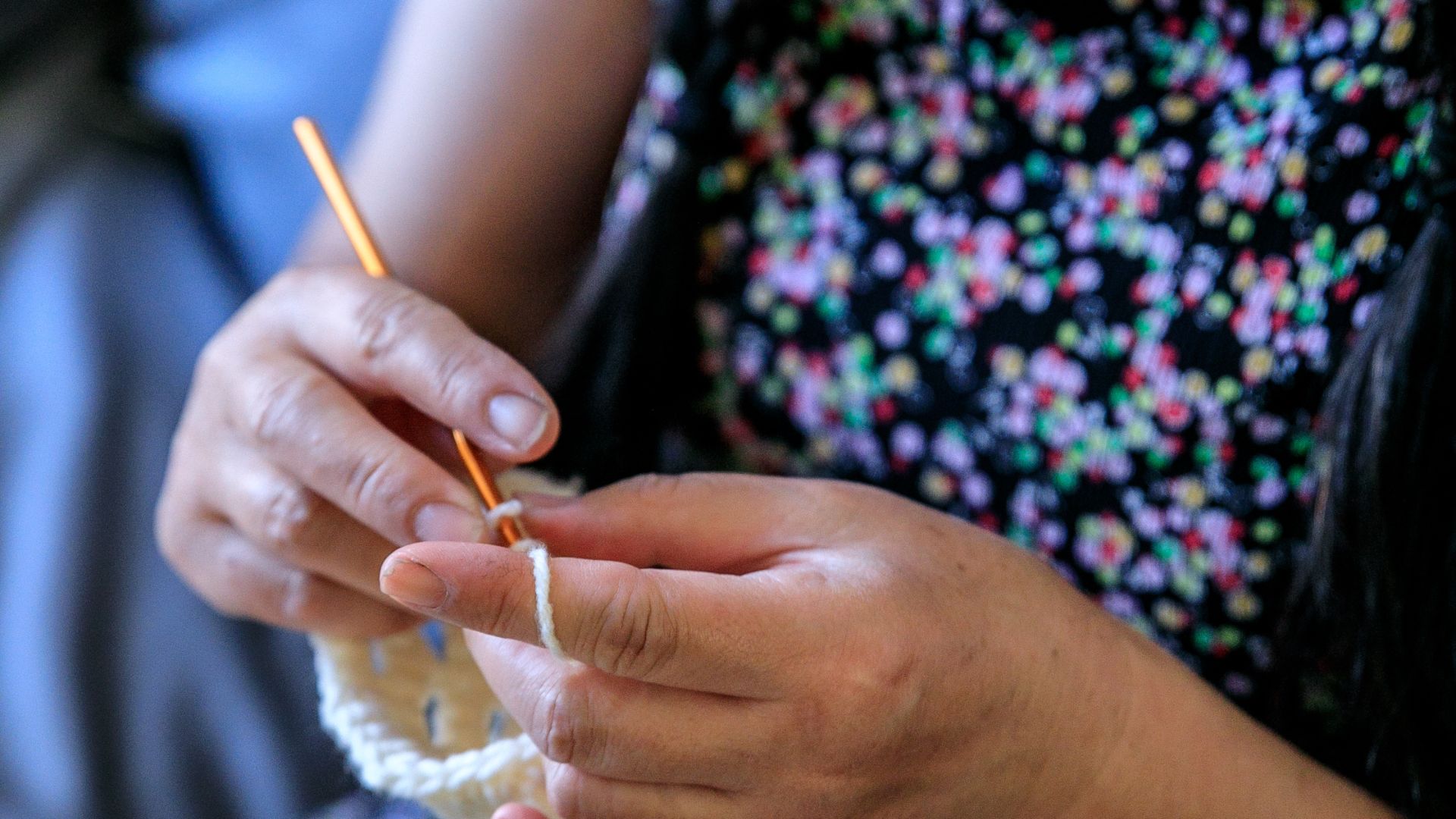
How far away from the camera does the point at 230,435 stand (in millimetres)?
512

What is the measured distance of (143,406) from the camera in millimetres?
834

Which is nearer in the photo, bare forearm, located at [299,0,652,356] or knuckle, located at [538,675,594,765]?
knuckle, located at [538,675,594,765]

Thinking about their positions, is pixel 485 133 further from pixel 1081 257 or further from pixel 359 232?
pixel 1081 257

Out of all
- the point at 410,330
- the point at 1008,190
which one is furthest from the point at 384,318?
the point at 1008,190

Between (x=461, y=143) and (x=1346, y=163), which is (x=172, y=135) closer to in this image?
(x=461, y=143)

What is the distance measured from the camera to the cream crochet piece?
435 mm

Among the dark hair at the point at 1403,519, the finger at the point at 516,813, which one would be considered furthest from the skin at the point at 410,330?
the dark hair at the point at 1403,519

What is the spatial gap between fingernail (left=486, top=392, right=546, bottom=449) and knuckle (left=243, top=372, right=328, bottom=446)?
10 cm

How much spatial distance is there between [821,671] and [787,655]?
17 millimetres

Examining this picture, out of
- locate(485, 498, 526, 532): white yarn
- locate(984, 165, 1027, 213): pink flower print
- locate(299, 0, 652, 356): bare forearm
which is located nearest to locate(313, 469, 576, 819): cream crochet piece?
locate(485, 498, 526, 532): white yarn

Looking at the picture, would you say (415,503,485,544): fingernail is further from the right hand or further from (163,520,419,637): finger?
(163,520,419,637): finger

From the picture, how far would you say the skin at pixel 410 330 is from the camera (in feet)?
1.42

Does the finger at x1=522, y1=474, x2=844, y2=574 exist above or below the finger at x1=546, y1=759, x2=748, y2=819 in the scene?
above

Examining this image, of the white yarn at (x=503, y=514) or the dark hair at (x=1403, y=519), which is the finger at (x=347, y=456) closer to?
the white yarn at (x=503, y=514)
